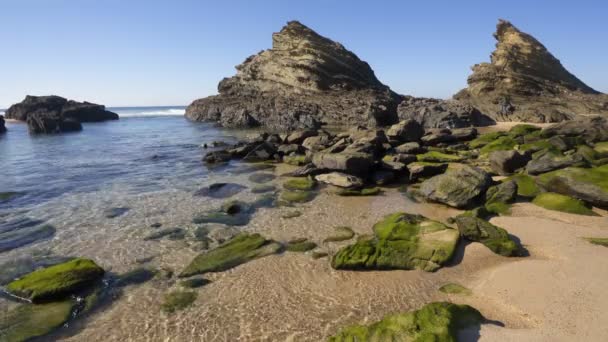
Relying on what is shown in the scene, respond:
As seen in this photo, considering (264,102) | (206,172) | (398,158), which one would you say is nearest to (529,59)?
(264,102)

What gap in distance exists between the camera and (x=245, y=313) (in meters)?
9.76

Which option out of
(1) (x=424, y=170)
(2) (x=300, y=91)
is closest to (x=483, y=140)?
(1) (x=424, y=170)

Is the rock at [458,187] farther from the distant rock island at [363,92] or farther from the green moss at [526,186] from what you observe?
the distant rock island at [363,92]

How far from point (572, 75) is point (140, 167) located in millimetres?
78145

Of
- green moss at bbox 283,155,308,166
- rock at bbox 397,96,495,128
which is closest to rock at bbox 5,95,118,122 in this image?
green moss at bbox 283,155,308,166

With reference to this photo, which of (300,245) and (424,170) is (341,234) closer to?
(300,245)

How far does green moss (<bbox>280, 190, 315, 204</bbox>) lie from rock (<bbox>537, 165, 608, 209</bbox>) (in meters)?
11.6

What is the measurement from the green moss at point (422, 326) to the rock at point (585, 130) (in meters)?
27.8

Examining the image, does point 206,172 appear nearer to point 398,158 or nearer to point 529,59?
point 398,158

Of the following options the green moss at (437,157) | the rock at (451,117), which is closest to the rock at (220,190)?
the green moss at (437,157)

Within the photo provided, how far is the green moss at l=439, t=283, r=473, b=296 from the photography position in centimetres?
1020

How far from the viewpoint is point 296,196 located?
20.3 metres

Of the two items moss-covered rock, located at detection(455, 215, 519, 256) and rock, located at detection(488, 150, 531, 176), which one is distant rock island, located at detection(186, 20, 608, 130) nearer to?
rock, located at detection(488, 150, 531, 176)

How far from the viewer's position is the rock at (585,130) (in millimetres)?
29539
